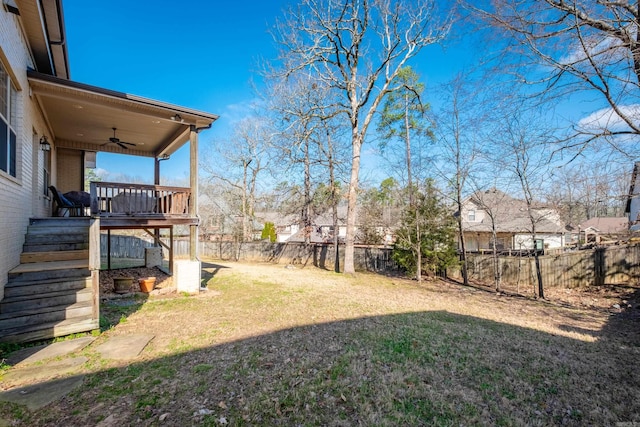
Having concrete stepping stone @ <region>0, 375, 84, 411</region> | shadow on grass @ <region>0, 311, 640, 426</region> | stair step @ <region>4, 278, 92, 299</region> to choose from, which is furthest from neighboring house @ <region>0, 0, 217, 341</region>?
shadow on grass @ <region>0, 311, 640, 426</region>

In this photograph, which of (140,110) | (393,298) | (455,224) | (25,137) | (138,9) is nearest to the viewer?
(25,137)

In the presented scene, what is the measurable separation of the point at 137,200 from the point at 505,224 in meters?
19.8

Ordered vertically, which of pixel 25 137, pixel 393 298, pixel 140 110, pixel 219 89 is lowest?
pixel 393 298

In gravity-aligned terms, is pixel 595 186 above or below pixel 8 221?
above

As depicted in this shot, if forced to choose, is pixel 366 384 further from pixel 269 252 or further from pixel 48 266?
pixel 269 252

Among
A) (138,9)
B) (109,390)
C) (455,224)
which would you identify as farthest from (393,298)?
(138,9)

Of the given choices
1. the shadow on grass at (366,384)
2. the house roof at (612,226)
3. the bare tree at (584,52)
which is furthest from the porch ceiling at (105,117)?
the house roof at (612,226)

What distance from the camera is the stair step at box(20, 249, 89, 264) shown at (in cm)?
519

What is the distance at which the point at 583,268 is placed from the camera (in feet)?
33.8

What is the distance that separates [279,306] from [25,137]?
6.02 metres

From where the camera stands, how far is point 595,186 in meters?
4.54

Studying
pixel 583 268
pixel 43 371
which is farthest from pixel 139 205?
pixel 583 268

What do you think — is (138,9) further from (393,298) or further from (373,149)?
(393,298)

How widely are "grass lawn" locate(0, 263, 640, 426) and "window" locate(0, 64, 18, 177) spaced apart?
10.0 ft
